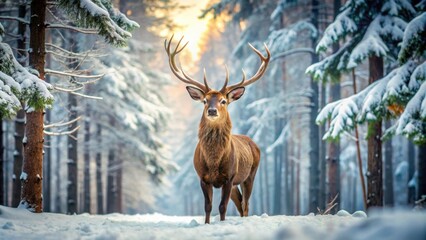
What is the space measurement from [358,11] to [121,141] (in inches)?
437

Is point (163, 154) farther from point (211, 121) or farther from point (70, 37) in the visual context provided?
point (211, 121)

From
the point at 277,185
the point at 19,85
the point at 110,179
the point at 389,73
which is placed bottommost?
the point at 277,185

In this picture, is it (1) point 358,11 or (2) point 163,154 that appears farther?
(2) point 163,154

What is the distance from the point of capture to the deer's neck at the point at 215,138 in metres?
6.49

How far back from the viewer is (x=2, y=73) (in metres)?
5.85

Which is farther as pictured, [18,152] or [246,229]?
[18,152]

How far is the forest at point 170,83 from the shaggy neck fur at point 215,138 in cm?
97

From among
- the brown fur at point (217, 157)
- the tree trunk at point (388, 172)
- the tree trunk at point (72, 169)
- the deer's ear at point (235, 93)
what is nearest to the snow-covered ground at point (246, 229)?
the brown fur at point (217, 157)

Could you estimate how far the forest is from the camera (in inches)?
271

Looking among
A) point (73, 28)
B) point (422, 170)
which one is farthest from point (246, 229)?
point (422, 170)

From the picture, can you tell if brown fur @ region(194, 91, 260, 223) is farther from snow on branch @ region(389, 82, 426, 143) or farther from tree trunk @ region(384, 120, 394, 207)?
→ tree trunk @ region(384, 120, 394, 207)

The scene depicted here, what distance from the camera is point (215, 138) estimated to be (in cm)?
662

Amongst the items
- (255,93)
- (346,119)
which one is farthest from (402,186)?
(346,119)

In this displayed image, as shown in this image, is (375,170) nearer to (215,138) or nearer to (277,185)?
(215,138)
